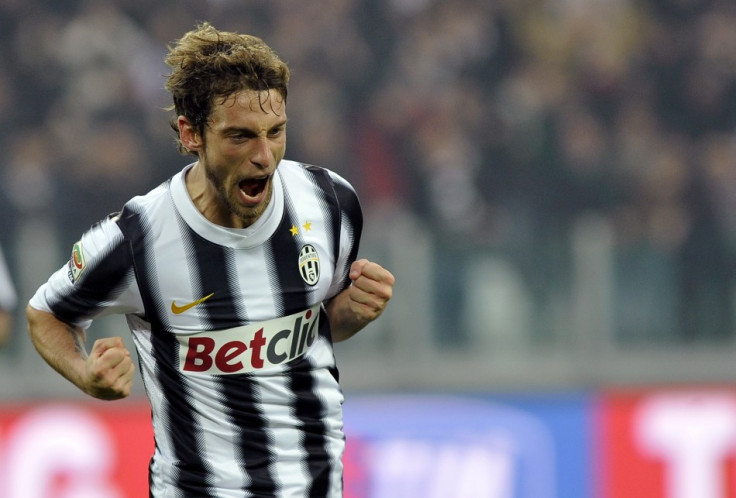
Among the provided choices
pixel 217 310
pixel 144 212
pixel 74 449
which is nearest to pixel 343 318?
pixel 217 310

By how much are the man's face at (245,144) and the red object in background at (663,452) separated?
422 cm

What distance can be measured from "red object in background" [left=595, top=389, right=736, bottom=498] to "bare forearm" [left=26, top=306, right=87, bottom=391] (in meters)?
4.14

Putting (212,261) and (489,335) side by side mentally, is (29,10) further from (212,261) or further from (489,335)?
(212,261)

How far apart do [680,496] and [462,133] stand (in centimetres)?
289

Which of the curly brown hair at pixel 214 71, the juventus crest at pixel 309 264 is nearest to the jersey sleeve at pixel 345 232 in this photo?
the juventus crest at pixel 309 264

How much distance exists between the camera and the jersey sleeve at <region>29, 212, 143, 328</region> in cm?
338

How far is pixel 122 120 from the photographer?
27.7 feet

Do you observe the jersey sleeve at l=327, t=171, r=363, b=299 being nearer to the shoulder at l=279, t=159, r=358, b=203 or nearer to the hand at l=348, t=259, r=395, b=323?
the shoulder at l=279, t=159, r=358, b=203

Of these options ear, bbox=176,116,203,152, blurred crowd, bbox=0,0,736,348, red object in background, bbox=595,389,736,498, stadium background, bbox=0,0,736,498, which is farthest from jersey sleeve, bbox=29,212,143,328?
red object in background, bbox=595,389,736,498

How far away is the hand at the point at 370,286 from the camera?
3.52 meters

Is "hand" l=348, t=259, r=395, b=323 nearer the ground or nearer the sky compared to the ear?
nearer the ground

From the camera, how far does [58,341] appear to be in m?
3.47

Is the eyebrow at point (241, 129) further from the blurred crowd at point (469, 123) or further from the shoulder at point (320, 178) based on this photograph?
the blurred crowd at point (469, 123)

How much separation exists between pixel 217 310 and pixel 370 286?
418 millimetres
